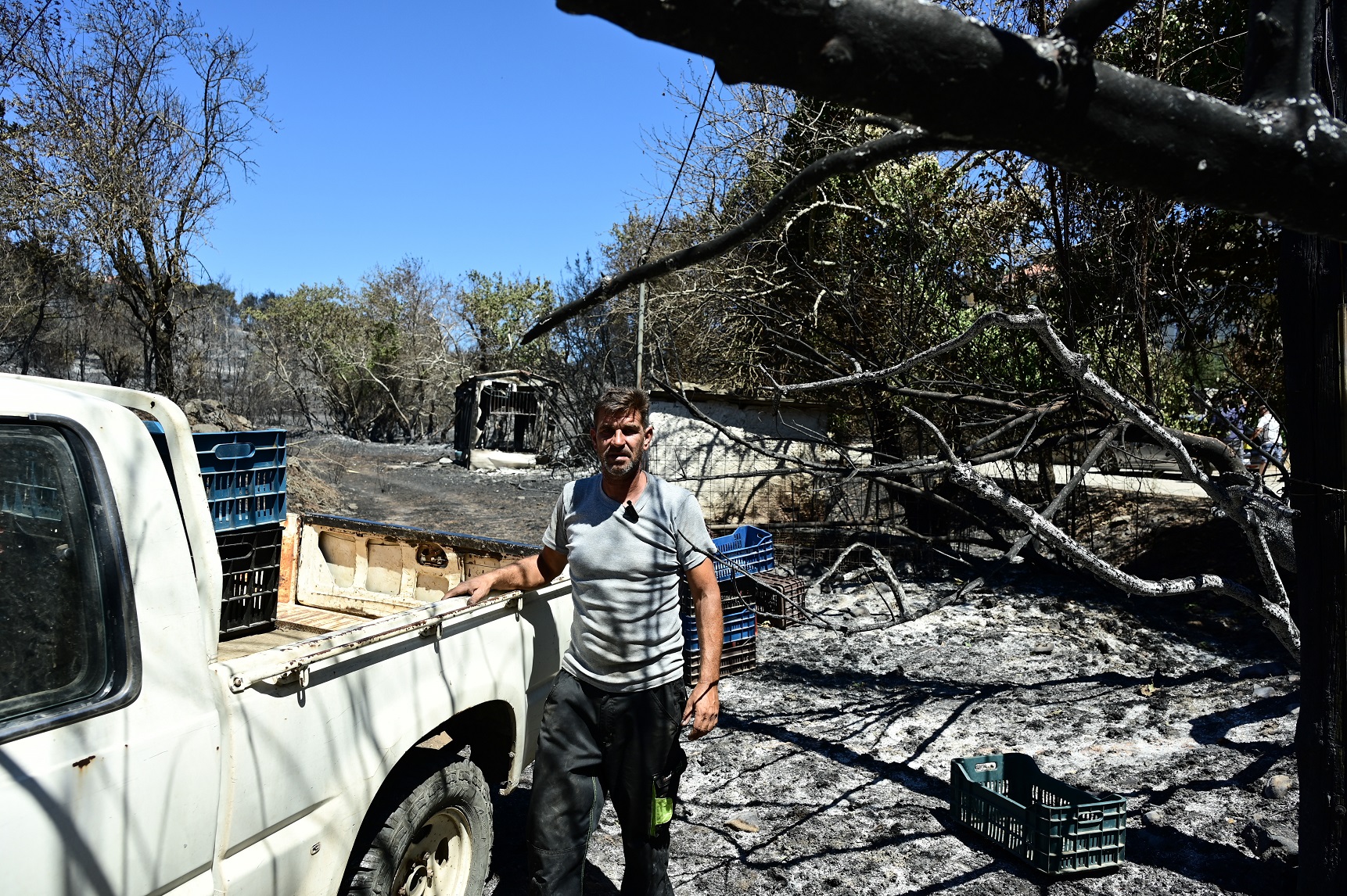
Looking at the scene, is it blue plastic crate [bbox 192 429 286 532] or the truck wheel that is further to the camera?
blue plastic crate [bbox 192 429 286 532]

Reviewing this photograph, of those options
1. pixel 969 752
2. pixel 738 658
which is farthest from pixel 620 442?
pixel 738 658

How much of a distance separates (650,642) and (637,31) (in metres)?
2.25

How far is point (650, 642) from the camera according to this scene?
304cm

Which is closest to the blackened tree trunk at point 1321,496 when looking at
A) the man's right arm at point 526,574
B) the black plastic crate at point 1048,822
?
the black plastic crate at point 1048,822

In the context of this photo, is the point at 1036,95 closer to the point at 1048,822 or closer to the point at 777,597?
the point at 1048,822

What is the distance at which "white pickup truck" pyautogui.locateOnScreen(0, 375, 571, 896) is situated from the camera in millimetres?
1805

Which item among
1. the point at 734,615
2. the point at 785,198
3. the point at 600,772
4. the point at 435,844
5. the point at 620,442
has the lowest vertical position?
the point at 435,844

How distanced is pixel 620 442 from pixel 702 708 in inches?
37.4

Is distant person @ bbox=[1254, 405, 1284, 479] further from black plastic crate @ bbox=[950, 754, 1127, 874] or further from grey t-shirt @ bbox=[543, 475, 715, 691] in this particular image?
grey t-shirt @ bbox=[543, 475, 715, 691]

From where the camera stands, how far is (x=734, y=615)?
262 inches

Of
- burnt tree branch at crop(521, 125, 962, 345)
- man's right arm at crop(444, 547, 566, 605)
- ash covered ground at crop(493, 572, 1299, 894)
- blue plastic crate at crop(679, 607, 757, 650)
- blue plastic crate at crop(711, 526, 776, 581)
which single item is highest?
burnt tree branch at crop(521, 125, 962, 345)

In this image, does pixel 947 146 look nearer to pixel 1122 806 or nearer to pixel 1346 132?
pixel 1346 132

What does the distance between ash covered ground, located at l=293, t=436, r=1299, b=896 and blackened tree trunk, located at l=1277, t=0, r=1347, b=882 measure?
576 mm

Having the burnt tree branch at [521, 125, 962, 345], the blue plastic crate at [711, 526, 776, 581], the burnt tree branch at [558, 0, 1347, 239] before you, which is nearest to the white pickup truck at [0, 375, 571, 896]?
the burnt tree branch at [521, 125, 962, 345]
